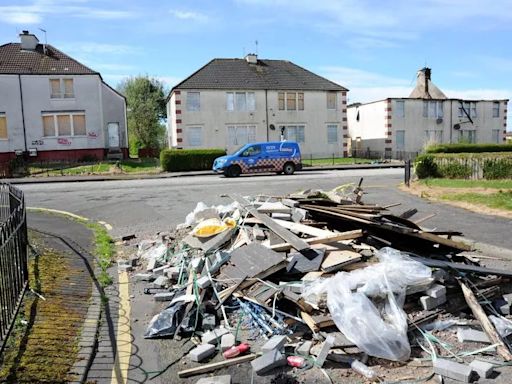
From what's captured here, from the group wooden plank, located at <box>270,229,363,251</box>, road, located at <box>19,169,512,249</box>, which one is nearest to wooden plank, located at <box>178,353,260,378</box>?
wooden plank, located at <box>270,229,363,251</box>

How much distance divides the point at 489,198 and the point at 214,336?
472 inches

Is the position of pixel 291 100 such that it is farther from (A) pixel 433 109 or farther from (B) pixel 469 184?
(B) pixel 469 184

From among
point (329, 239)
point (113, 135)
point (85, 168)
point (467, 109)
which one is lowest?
point (329, 239)

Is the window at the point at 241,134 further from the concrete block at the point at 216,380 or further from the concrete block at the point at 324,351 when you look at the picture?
the concrete block at the point at 216,380

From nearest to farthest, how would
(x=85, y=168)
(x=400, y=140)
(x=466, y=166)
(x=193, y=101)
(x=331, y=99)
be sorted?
(x=466, y=166) → (x=85, y=168) → (x=193, y=101) → (x=331, y=99) → (x=400, y=140)

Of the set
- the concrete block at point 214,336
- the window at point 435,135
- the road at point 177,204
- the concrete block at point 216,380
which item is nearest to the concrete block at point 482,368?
the concrete block at point 216,380

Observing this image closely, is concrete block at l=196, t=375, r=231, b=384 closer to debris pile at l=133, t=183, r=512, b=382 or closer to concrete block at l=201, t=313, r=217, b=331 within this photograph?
debris pile at l=133, t=183, r=512, b=382

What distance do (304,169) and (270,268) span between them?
2868 cm

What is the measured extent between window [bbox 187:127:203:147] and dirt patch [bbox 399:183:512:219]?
930 inches

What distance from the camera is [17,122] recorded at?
123 feet

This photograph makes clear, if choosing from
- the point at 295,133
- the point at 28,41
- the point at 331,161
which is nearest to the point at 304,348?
the point at 331,161

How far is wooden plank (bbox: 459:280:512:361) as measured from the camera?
4.47 m

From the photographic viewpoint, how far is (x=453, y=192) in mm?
16234

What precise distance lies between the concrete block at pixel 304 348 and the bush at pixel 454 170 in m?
18.1
